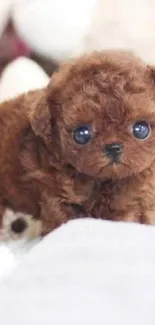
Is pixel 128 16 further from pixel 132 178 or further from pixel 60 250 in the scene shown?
pixel 60 250

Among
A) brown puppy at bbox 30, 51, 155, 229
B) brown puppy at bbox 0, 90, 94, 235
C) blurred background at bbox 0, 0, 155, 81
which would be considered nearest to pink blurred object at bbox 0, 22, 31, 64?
blurred background at bbox 0, 0, 155, 81

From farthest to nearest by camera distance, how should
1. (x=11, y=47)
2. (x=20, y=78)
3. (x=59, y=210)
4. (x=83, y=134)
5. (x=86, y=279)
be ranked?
(x=11, y=47), (x=20, y=78), (x=59, y=210), (x=83, y=134), (x=86, y=279)

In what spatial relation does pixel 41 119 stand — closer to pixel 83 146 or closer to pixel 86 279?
pixel 83 146

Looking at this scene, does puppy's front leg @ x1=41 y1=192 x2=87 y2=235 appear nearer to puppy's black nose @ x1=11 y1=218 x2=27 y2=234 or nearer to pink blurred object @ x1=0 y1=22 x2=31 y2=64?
puppy's black nose @ x1=11 y1=218 x2=27 y2=234

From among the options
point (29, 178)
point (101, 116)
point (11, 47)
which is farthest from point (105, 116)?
point (11, 47)

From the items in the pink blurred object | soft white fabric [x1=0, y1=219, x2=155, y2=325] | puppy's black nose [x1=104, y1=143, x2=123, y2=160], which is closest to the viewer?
soft white fabric [x1=0, y1=219, x2=155, y2=325]

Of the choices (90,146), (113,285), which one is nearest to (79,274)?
(113,285)
